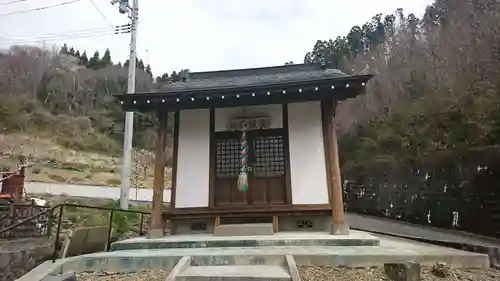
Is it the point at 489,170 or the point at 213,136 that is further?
the point at 213,136

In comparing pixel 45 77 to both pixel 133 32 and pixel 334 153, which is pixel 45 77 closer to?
pixel 133 32

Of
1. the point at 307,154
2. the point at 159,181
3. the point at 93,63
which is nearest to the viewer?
the point at 159,181

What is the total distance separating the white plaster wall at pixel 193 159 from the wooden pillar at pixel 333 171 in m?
2.78

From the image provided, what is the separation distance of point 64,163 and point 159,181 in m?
24.6

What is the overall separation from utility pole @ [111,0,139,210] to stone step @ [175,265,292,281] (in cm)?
661

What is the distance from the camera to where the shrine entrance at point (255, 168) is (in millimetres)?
8062

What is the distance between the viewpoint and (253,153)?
836 centimetres

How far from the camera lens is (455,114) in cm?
1103

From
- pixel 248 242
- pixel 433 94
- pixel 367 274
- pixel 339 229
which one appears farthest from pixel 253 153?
pixel 433 94

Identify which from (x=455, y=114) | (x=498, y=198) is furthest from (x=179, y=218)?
(x=455, y=114)

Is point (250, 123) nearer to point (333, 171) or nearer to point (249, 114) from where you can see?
point (249, 114)

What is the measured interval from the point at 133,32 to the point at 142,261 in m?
9.96

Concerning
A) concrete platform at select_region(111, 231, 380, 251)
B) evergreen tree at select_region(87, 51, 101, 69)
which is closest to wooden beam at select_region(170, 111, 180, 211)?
concrete platform at select_region(111, 231, 380, 251)

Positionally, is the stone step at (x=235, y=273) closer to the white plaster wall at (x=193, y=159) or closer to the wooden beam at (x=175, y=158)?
the white plaster wall at (x=193, y=159)
